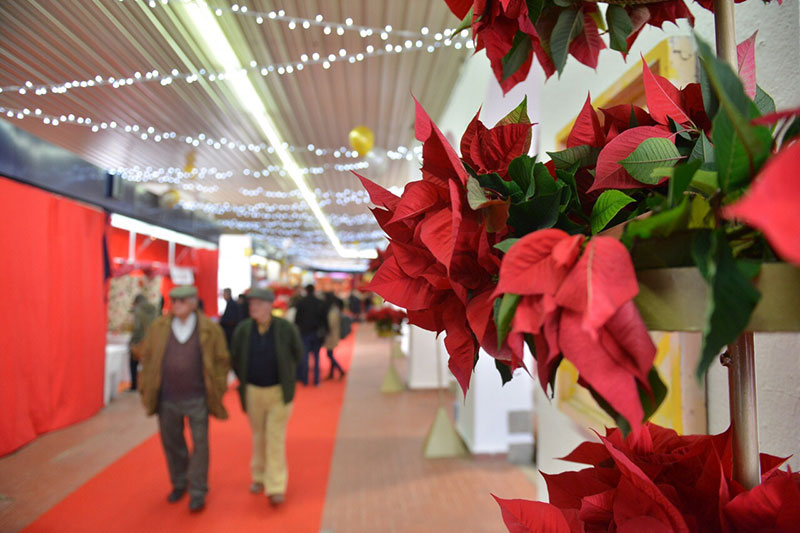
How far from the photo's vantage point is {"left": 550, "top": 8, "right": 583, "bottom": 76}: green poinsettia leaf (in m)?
0.67

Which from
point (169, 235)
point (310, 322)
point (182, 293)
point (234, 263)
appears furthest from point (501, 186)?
point (234, 263)

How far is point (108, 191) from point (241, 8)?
103 cm

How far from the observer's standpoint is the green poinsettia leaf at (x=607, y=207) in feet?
1.49

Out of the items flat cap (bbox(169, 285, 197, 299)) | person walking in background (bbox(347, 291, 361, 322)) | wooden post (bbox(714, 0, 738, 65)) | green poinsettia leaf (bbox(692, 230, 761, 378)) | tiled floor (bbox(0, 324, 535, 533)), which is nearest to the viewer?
green poinsettia leaf (bbox(692, 230, 761, 378))

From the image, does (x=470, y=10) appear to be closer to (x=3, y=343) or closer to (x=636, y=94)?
(x=3, y=343)

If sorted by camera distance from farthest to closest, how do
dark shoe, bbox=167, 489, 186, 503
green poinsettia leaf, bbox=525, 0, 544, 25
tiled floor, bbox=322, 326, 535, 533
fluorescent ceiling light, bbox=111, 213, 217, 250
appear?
fluorescent ceiling light, bbox=111, 213, 217, 250, tiled floor, bbox=322, 326, 535, 533, dark shoe, bbox=167, 489, 186, 503, green poinsettia leaf, bbox=525, 0, 544, 25

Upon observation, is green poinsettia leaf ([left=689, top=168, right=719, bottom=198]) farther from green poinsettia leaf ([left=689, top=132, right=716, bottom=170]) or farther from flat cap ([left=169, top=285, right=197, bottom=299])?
flat cap ([left=169, top=285, right=197, bottom=299])

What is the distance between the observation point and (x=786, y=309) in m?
0.33

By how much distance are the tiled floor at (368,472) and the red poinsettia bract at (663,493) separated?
73cm

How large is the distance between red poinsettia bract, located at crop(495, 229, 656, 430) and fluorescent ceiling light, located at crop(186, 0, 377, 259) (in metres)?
0.94

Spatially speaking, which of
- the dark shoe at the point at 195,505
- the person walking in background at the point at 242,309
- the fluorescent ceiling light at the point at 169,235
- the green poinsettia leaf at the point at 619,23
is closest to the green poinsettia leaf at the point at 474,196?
the green poinsettia leaf at the point at 619,23

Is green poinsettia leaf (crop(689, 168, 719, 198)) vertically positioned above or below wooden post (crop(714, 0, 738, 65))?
below

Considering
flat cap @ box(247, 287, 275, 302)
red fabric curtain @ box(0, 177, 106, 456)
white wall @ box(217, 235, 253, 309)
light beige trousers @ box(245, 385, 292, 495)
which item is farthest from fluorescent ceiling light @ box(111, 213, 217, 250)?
red fabric curtain @ box(0, 177, 106, 456)

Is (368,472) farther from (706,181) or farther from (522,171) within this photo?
(706,181)
